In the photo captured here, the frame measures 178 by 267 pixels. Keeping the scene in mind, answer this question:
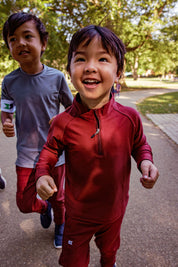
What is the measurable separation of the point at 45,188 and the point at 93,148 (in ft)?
1.16

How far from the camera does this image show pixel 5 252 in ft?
6.93

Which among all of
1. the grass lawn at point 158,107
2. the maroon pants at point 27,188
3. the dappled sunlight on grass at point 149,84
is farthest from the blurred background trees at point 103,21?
the maroon pants at point 27,188

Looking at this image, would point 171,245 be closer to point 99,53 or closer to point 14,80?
point 99,53

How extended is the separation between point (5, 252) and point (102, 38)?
2074 millimetres

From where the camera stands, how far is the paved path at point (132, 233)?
2.01 metres

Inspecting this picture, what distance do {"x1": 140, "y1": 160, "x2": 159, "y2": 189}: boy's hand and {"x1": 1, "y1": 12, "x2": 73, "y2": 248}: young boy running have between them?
0.90m

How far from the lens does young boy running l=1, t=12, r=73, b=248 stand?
183cm

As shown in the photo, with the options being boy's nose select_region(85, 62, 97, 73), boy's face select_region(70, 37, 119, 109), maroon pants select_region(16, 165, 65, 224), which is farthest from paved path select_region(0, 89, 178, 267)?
boy's nose select_region(85, 62, 97, 73)

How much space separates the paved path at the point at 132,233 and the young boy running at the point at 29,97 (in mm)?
478

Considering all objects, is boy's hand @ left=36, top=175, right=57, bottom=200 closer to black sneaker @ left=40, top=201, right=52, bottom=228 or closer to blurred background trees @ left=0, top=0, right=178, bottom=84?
black sneaker @ left=40, top=201, right=52, bottom=228

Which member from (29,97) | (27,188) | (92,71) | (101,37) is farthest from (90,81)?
(27,188)

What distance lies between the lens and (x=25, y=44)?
1788mm

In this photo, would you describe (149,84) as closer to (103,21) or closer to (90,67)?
(103,21)

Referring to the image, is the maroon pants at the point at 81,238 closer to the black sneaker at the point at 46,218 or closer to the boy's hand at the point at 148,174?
the boy's hand at the point at 148,174
